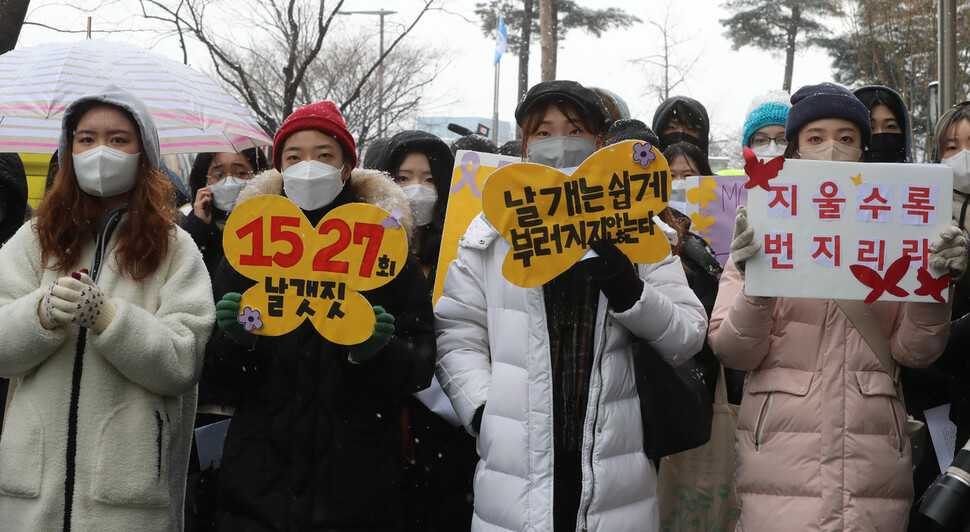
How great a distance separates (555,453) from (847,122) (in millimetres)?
1673

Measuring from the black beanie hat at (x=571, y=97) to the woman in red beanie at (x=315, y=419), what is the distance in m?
0.86

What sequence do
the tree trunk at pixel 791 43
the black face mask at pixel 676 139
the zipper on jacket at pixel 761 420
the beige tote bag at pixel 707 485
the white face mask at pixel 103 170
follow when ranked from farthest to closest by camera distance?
the tree trunk at pixel 791 43, the black face mask at pixel 676 139, the beige tote bag at pixel 707 485, the zipper on jacket at pixel 761 420, the white face mask at pixel 103 170

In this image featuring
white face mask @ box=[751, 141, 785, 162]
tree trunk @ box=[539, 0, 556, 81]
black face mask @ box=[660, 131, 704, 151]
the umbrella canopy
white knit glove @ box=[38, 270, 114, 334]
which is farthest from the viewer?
tree trunk @ box=[539, 0, 556, 81]

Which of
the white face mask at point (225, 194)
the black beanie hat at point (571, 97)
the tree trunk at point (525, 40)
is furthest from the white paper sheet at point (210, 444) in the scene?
the tree trunk at point (525, 40)

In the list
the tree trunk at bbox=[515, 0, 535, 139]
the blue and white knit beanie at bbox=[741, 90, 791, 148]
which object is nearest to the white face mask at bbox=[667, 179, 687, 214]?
the blue and white knit beanie at bbox=[741, 90, 791, 148]

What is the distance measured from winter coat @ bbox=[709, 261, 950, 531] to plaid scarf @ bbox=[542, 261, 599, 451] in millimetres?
543

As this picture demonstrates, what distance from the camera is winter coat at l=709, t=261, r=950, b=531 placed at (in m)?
2.94

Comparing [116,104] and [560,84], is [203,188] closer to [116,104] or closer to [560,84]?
[116,104]

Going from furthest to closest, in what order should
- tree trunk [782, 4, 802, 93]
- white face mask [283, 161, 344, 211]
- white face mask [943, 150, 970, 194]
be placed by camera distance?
tree trunk [782, 4, 802, 93] < white face mask [943, 150, 970, 194] < white face mask [283, 161, 344, 211]

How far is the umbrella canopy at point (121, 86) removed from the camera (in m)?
4.41

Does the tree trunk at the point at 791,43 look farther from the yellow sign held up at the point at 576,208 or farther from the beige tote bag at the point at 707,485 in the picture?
the yellow sign held up at the point at 576,208

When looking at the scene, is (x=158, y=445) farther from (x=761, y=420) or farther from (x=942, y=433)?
(x=942, y=433)

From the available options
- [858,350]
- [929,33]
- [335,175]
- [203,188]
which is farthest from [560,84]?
[929,33]

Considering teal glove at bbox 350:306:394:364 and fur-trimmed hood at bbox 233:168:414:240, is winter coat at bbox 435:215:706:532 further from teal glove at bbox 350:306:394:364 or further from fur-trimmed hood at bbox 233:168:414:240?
fur-trimmed hood at bbox 233:168:414:240
